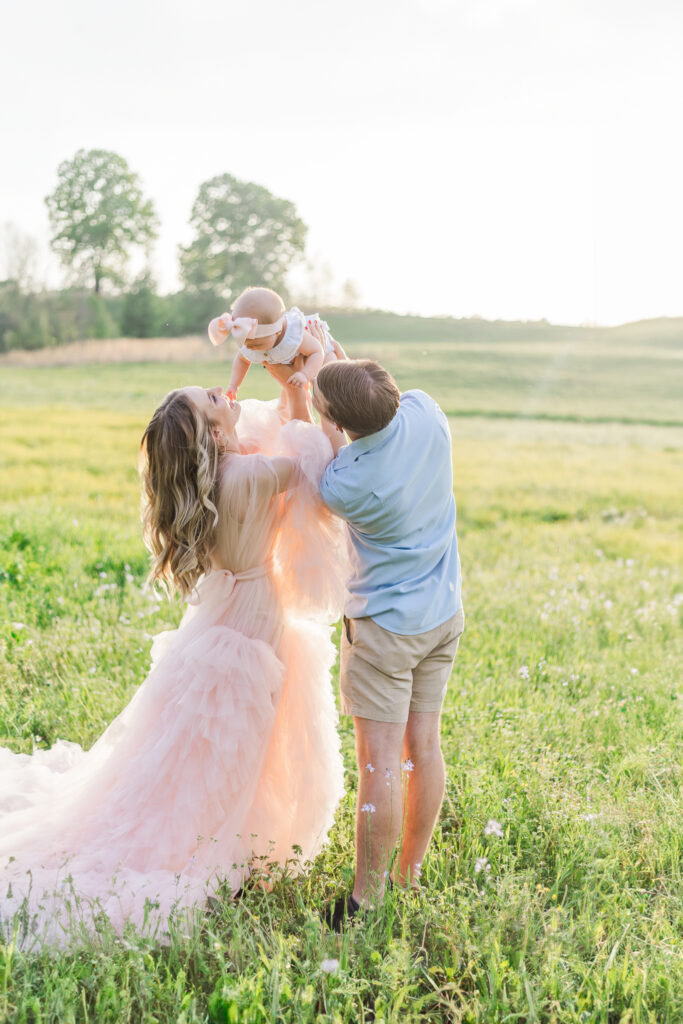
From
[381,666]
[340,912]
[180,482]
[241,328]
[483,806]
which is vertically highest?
[241,328]

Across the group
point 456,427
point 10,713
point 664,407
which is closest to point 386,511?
point 10,713

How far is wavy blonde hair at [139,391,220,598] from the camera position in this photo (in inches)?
130

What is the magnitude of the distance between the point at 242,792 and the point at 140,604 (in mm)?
3431

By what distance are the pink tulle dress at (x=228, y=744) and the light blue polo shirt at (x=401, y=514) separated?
0.23 m

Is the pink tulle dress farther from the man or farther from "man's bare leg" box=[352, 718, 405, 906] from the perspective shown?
"man's bare leg" box=[352, 718, 405, 906]

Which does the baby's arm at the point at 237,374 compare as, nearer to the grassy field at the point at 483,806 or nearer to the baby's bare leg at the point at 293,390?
the baby's bare leg at the point at 293,390

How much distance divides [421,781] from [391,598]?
842 mm

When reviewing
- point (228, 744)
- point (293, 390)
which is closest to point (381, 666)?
point (228, 744)

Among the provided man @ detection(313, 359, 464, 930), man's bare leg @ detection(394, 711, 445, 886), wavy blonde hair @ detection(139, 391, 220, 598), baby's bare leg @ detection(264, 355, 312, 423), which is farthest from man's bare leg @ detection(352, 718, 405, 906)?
baby's bare leg @ detection(264, 355, 312, 423)

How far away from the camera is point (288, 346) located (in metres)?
3.42

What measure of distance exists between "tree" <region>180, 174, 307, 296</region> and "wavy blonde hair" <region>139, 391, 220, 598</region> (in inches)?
2184

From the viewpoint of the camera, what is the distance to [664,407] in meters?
37.2

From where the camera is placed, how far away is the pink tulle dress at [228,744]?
3.37 metres

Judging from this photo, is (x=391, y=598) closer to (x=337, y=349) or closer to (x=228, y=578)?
(x=228, y=578)
